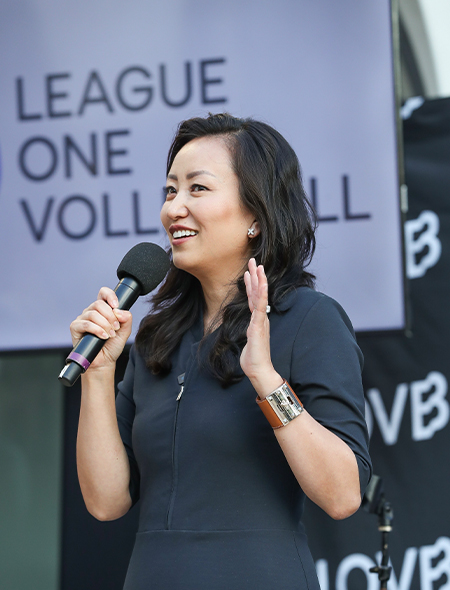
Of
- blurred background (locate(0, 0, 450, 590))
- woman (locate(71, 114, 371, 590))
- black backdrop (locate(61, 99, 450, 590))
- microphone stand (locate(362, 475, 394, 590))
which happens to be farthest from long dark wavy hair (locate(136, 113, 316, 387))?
black backdrop (locate(61, 99, 450, 590))

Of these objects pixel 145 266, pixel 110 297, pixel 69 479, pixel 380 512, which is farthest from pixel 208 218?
pixel 69 479

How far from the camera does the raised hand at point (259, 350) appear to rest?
1.27 m

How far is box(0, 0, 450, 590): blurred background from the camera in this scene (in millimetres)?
2777

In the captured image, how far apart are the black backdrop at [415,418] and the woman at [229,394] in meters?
1.25

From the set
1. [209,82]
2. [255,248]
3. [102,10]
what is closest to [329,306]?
[255,248]

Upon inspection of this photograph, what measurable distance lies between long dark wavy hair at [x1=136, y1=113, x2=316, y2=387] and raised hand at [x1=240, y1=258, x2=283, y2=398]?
164 millimetres

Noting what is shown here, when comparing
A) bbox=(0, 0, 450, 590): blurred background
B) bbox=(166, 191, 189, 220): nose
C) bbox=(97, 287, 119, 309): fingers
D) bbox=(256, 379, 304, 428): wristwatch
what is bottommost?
bbox=(0, 0, 450, 590): blurred background

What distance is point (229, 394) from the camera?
56.7 inches

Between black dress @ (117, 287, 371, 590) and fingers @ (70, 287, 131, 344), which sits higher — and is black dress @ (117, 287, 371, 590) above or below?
below

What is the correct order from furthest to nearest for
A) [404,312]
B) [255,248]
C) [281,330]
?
1. [404,312]
2. [255,248]
3. [281,330]

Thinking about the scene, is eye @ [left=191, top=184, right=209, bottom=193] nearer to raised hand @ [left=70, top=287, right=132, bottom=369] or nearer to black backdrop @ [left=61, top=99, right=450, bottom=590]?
raised hand @ [left=70, top=287, right=132, bottom=369]

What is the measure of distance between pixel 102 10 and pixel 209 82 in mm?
549

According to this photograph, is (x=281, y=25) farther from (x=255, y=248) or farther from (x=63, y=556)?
(x=63, y=556)

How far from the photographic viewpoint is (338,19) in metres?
2.68
